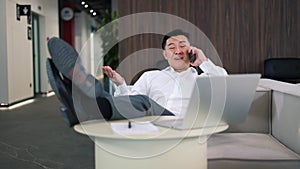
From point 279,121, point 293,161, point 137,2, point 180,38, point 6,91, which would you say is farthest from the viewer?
point 6,91

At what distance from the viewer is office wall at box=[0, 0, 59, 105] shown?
7281 mm

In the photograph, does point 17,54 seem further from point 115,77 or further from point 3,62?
point 115,77

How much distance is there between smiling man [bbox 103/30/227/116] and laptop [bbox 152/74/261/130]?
44 cm

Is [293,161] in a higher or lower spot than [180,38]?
lower

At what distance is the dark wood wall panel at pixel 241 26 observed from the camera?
521cm

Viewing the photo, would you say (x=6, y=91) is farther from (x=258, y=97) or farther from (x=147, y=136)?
(x=147, y=136)

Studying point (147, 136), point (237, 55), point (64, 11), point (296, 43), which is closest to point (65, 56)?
point (147, 136)

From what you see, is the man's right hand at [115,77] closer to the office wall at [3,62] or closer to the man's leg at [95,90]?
the man's leg at [95,90]

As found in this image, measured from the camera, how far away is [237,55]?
17.5ft

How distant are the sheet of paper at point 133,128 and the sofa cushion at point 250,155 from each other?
26.4 inches

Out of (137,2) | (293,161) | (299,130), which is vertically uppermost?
(137,2)

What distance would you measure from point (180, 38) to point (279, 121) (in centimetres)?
81

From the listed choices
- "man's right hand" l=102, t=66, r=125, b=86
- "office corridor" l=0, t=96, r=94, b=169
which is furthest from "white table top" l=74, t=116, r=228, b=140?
"office corridor" l=0, t=96, r=94, b=169

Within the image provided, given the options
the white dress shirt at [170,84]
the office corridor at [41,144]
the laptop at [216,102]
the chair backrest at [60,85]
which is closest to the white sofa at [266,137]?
the white dress shirt at [170,84]
